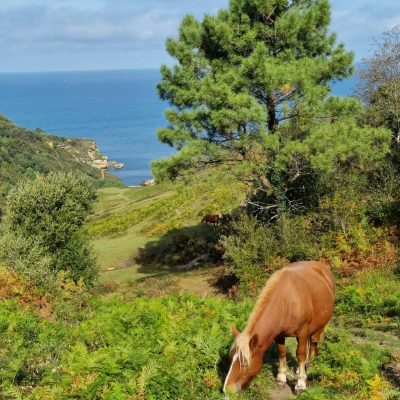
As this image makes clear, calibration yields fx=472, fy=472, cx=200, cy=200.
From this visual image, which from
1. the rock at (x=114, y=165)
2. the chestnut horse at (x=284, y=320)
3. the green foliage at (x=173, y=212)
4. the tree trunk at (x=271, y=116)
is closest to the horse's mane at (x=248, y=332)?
the chestnut horse at (x=284, y=320)

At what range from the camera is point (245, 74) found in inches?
803

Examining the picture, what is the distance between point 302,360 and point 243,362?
6.52ft

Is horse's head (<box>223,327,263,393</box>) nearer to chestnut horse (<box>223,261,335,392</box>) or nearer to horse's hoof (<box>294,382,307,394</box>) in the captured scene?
chestnut horse (<box>223,261,335,392</box>)

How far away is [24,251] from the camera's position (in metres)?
21.5

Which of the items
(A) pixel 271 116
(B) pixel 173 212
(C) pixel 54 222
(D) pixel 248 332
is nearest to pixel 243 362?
(D) pixel 248 332

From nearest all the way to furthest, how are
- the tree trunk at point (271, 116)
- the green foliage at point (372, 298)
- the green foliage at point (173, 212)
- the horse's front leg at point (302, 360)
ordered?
the horse's front leg at point (302, 360) → the green foliage at point (372, 298) → the tree trunk at point (271, 116) → the green foliage at point (173, 212)

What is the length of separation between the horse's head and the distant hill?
81.2m

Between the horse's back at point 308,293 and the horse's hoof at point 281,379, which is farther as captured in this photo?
the horse's hoof at point 281,379

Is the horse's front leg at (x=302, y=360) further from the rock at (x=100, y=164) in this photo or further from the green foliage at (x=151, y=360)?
the rock at (x=100, y=164)

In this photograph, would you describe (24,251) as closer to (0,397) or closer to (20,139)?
(0,397)

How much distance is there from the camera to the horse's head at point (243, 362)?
24.4 ft

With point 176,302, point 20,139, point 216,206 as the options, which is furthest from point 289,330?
point 20,139

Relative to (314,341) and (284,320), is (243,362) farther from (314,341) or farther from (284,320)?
(314,341)

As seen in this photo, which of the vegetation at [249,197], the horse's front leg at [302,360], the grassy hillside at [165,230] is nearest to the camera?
the horse's front leg at [302,360]
